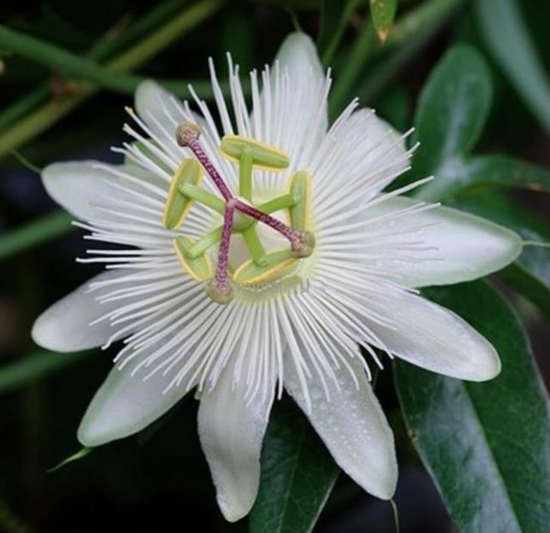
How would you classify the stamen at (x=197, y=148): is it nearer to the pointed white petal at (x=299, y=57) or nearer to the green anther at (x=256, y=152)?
the green anther at (x=256, y=152)

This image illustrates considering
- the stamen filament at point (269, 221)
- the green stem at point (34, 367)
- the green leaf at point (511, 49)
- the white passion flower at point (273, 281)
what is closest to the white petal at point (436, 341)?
the white passion flower at point (273, 281)

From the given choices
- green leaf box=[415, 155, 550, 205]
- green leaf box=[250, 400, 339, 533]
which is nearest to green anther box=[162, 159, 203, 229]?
green leaf box=[250, 400, 339, 533]

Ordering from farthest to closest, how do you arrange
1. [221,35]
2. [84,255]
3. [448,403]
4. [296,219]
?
[84,255], [221,35], [448,403], [296,219]

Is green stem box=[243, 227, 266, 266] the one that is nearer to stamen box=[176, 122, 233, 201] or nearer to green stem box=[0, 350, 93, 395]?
stamen box=[176, 122, 233, 201]

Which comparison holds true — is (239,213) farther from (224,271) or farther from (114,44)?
(114,44)

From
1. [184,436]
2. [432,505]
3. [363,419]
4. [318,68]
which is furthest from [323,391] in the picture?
[432,505]

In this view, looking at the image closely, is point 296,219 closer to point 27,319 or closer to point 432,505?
point 27,319

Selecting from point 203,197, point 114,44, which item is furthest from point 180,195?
point 114,44
